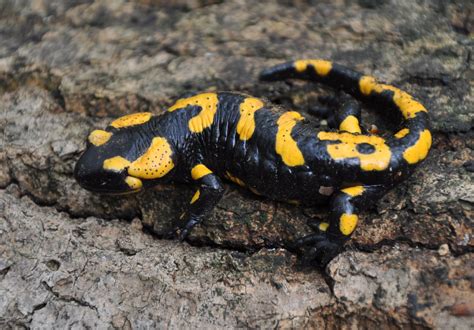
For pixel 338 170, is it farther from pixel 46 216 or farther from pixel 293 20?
pixel 46 216

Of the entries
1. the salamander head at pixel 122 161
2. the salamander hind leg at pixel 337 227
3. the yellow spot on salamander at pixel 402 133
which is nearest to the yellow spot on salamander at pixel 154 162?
the salamander head at pixel 122 161

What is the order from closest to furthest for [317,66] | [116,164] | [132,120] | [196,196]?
[116,164], [196,196], [132,120], [317,66]

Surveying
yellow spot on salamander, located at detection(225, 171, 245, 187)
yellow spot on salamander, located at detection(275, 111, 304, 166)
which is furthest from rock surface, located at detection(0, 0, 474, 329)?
yellow spot on salamander, located at detection(275, 111, 304, 166)

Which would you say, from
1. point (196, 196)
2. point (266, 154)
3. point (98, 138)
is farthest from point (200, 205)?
point (98, 138)

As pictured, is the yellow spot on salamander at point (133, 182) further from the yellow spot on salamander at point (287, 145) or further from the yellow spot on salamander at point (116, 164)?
the yellow spot on salamander at point (287, 145)

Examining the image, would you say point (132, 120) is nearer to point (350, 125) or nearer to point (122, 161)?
point (122, 161)
